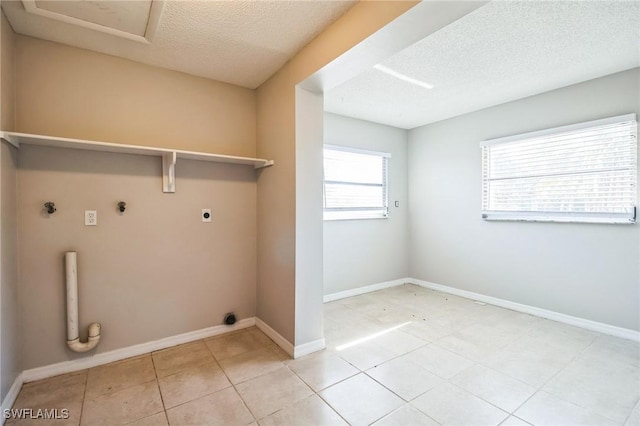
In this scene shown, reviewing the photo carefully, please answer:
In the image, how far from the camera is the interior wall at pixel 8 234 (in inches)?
68.9

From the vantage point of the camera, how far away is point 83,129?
7.41 feet

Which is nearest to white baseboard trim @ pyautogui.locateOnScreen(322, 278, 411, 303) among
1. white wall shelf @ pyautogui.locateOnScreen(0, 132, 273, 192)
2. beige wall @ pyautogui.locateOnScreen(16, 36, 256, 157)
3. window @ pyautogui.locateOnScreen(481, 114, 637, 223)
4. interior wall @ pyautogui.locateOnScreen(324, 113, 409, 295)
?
interior wall @ pyautogui.locateOnScreen(324, 113, 409, 295)

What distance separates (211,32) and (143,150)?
102cm

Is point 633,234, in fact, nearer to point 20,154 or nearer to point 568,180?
point 568,180

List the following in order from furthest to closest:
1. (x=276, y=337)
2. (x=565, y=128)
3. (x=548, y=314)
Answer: (x=548, y=314)
(x=565, y=128)
(x=276, y=337)

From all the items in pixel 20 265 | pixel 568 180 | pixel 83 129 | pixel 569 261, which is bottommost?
pixel 569 261

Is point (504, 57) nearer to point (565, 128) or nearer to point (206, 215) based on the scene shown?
point (565, 128)

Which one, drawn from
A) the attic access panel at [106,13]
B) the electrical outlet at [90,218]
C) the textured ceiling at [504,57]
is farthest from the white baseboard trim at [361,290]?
the attic access panel at [106,13]

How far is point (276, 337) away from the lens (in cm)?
267

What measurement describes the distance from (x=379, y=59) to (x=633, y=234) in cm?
288

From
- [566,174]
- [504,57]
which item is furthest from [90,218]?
[566,174]

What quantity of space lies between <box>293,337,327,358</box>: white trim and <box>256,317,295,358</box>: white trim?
1.3 inches

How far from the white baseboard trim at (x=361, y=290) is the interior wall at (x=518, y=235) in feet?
1.20

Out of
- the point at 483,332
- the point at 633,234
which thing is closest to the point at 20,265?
the point at 483,332
